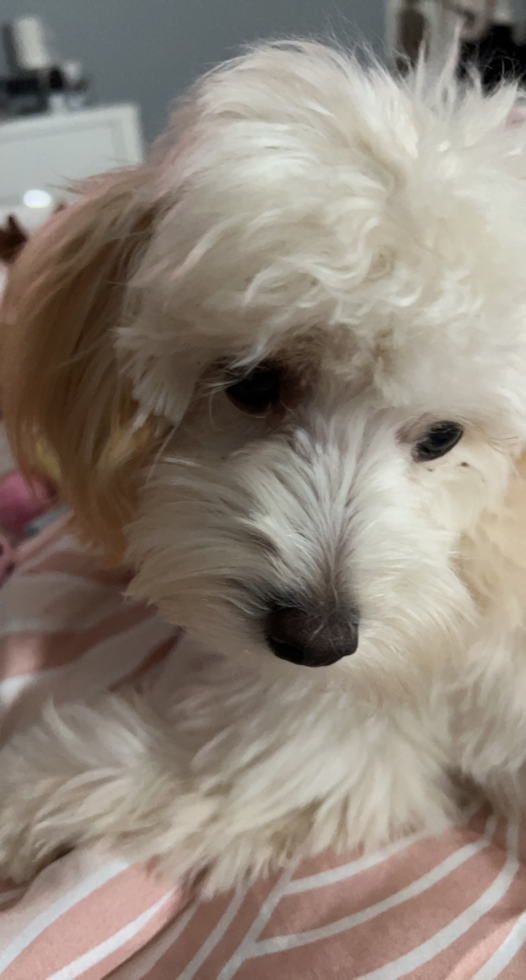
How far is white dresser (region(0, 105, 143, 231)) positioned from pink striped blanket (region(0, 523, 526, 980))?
277 centimetres

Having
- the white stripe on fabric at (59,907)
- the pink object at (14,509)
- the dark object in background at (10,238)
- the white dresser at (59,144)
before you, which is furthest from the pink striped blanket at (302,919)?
the white dresser at (59,144)

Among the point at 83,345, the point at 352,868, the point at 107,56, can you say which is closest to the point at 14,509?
the point at 83,345

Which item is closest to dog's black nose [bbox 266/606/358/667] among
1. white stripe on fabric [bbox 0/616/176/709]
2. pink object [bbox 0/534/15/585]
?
white stripe on fabric [bbox 0/616/176/709]

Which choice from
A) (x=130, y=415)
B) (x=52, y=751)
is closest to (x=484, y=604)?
(x=130, y=415)

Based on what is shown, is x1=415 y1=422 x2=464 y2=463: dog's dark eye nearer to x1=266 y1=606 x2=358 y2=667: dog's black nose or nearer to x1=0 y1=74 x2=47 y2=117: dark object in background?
x1=266 y1=606 x2=358 y2=667: dog's black nose

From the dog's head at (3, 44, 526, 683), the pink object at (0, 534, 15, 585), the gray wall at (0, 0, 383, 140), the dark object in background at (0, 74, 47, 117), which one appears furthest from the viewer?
the gray wall at (0, 0, 383, 140)

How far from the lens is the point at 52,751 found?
818 millimetres

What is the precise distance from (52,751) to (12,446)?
351 mm

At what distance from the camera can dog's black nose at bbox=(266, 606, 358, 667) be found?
1.89 ft

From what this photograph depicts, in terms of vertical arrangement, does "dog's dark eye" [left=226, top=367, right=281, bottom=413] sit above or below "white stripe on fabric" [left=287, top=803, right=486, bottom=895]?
above

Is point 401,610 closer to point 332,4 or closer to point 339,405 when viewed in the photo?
point 339,405

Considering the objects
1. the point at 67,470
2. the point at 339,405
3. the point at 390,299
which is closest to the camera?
the point at 390,299

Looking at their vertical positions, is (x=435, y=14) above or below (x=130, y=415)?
above

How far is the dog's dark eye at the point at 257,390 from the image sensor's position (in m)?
0.66
